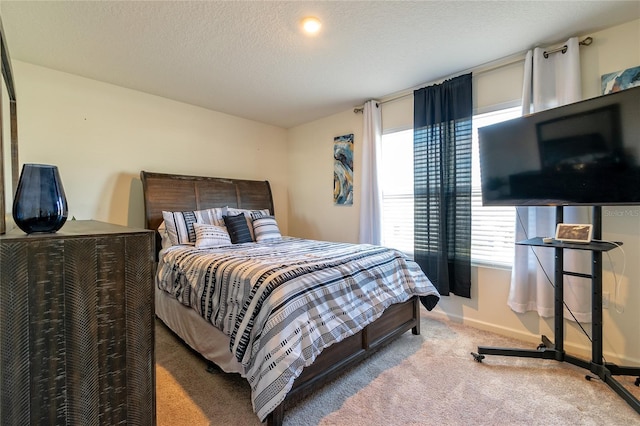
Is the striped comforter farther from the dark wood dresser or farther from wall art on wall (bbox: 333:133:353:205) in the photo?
wall art on wall (bbox: 333:133:353:205)

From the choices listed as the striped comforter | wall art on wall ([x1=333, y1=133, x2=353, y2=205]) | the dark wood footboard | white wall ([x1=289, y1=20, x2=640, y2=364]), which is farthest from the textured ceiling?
the dark wood footboard

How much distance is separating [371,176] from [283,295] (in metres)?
2.35

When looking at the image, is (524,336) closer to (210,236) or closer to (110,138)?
(210,236)

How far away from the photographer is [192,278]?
7.18 ft

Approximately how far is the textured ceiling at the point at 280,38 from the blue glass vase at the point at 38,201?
1514 mm

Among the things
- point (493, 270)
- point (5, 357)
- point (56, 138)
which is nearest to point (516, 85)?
point (493, 270)

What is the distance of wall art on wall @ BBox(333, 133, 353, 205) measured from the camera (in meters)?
3.90

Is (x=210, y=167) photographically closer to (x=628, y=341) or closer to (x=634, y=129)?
(x=634, y=129)

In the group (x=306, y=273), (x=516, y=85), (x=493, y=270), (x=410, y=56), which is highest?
(x=410, y=56)

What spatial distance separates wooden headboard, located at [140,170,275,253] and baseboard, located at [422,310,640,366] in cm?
282

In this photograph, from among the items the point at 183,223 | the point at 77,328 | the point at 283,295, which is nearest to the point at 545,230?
the point at 283,295

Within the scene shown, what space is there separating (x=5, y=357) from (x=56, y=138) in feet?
9.45

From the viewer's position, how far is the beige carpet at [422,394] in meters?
1.59

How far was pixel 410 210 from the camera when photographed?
11.1ft
